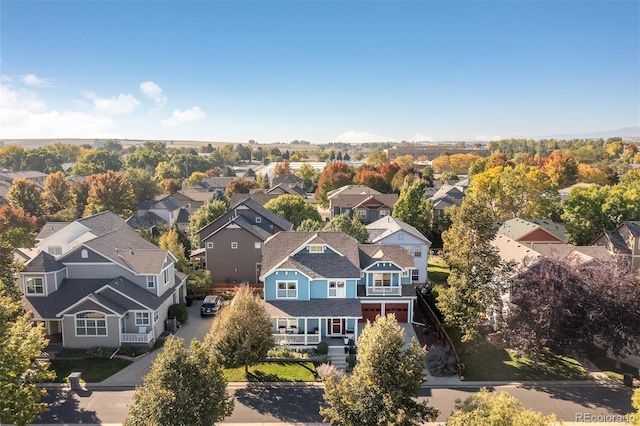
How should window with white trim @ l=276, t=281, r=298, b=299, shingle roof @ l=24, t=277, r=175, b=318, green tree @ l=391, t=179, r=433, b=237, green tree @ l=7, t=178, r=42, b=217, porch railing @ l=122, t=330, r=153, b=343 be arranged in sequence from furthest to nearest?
green tree @ l=7, t=178, r=42, b=217
green tree @ l=391, t=179, r=433, b=237
window with white trim @ l=276, t=281, r=298, b=299
shingle roof @ l=24, t=277, r=175, b=318
porch railing @ l=122, t=330, r=153, b=343

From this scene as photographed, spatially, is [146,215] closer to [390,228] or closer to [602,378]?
[390,228]

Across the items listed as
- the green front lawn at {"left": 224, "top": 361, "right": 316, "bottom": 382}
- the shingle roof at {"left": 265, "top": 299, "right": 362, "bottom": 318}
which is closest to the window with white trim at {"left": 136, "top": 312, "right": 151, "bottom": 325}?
the green front lawn at {"left": 224, "top": 361, "right": 316, "bottom": 382}

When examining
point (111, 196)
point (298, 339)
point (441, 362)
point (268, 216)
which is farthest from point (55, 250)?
point (441, 362)

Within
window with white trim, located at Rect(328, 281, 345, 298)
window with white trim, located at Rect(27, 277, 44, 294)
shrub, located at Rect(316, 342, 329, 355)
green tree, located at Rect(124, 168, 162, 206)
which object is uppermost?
green tree, located at Rect(124, 168, 162, 206)

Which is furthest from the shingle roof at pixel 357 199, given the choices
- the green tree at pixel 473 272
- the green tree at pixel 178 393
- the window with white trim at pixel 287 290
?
the green tree at pixel 178 393

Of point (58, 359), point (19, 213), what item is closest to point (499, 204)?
point (58, 359)

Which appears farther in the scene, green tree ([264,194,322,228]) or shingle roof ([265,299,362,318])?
green tree ([264,194,322,228])

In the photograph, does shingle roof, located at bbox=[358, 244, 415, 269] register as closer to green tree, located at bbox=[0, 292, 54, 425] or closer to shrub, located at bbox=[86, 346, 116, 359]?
shrub, located at bbox=[86, 346, 116, 359]

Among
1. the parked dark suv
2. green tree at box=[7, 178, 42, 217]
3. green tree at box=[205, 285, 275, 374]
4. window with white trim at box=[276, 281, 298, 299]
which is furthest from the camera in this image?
green tree at box=[7, 178, 42, 217]

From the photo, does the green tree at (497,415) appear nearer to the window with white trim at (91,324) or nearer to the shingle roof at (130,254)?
the window with white trim at (91,324)
